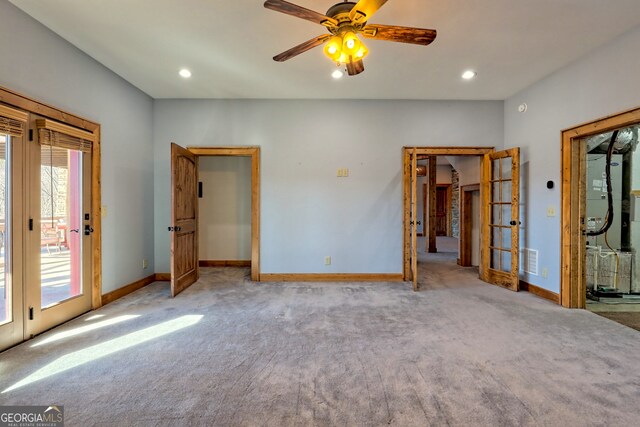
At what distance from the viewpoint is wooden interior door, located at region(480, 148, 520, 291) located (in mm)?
4277

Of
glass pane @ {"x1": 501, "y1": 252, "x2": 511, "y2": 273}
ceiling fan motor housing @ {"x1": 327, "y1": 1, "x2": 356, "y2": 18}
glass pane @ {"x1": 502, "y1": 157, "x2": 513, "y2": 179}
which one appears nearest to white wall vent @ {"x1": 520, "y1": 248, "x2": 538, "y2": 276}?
glass pane @ {"x1": 501, "y1": 252, "x2": 511, "y2": 273}

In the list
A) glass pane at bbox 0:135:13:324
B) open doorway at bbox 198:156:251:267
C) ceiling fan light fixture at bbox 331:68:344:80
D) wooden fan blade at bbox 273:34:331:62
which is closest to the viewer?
wooden fan blade at bbox 273:34:331:62

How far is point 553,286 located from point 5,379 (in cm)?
549

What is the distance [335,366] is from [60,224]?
Answer: 3.09 m

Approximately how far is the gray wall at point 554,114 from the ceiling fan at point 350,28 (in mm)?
2310

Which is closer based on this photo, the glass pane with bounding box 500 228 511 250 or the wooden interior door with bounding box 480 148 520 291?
the wooden interior door with bounding box 480 148 520 291

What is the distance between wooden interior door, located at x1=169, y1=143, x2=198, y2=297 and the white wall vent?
4.95 metres

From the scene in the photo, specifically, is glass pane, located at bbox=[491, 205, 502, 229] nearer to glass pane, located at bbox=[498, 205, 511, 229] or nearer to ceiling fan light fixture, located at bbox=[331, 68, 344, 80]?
glass pane, located at bbox=[498, 205, 511, 229]

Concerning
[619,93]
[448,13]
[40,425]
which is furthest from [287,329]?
[619,93]

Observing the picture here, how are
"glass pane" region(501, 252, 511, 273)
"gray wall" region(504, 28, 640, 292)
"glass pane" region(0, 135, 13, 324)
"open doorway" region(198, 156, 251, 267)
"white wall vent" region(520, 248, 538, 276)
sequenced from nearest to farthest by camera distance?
1. "glass pane" region(0, 135, 13, 324)
2. "gray wall" region(504, 28, 640, 292)
3. "white wall vent" region(520, 248, 538, 276)
4. "glass pane" region(501, 252, 511, 273)
5. "open doorway" region(198, 156, 251, 267)

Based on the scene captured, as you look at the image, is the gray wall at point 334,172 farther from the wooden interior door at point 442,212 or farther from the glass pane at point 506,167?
the wooden interior door at point 442,212

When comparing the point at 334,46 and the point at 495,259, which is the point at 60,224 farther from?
the point at 495,259

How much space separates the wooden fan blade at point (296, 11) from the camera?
6.23 ft

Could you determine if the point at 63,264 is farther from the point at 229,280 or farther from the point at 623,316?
the point at 623,316
